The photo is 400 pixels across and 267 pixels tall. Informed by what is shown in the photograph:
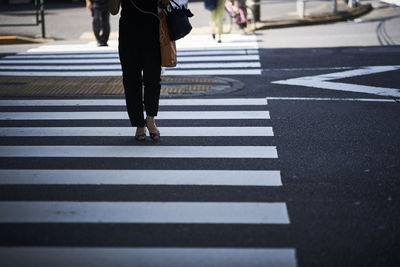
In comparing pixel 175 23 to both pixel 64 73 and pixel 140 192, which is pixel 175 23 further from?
pixel 64 73

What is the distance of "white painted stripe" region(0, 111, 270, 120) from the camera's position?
731 centimetres

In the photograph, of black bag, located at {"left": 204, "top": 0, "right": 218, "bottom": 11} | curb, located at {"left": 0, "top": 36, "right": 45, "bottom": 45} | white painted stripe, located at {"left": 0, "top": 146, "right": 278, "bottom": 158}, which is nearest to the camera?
white painted stripe, located at {"left": 0, "top": 146, "right": 278, "bottom": 158}

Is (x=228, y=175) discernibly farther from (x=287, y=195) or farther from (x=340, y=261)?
(x=340, y=261)

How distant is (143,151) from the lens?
5844mm

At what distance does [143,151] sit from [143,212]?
1662 mm

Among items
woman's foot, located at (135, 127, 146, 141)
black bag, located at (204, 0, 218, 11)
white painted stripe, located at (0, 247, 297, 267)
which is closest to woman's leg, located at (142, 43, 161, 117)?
woman's foot, located at (135, 127, 146, 141)

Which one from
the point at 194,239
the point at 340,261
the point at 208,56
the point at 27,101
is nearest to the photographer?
the point at 340,261

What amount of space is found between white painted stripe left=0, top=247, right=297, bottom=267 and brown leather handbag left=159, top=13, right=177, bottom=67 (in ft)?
9.12

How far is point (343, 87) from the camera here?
352 inches

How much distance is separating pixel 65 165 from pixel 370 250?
2938 mm

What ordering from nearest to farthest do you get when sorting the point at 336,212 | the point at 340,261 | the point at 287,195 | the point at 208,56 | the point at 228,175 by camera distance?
the point at 340,261
the point at 336,212
the point at 287,195
the point at 228,175
the point at 208,56

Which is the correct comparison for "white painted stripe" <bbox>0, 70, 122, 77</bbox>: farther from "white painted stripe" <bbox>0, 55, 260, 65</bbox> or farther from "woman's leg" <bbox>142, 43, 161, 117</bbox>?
"woman's leg" <bbox>142, 43, 161, 117</bbox>

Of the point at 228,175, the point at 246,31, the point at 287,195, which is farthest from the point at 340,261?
the point at 246,31

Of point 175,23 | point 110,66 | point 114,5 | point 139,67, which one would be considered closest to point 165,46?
point 175,23
